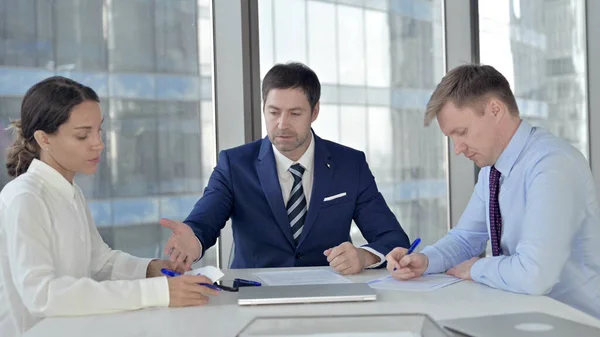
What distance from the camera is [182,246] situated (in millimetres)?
2230

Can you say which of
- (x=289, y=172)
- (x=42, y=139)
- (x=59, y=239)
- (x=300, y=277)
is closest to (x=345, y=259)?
(x=300, y=277)

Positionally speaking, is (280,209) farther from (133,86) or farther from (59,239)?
(133,86)

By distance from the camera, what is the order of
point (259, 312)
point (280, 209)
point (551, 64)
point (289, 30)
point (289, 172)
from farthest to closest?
point (551, 64) → point (289, 30) → point (289, 172) → point (280, 209) → point (259, 312)

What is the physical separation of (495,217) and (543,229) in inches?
12.4

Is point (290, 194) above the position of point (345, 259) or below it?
above

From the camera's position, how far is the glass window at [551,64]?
14.5 feet

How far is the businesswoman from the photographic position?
161 cm

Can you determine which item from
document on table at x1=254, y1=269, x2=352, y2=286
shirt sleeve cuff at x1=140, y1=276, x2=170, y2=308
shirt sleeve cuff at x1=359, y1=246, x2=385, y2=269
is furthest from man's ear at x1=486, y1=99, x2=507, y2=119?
shirt sleeve cuff at x1=140, y1=276, x2=170, y2=308

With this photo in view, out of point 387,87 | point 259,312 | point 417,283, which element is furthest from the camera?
point 387,87

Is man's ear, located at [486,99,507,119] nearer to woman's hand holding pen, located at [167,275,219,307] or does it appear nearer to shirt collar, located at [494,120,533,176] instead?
shirt collar, located at [494,120,533,176]

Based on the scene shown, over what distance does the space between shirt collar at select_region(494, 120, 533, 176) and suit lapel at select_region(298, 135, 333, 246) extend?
2.62 ft

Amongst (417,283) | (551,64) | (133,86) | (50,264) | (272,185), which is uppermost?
(551,64)

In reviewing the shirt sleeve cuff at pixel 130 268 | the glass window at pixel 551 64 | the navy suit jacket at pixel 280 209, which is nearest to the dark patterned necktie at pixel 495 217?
the navy suit jacket at pixel 280 209

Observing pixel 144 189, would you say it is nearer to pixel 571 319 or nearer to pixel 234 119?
pixel 234 119
